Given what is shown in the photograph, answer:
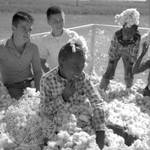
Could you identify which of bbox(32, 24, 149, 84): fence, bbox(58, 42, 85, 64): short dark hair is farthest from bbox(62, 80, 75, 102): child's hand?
bbox(32, 24, 149, 84): fence

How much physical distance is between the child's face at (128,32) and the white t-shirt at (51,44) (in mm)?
462

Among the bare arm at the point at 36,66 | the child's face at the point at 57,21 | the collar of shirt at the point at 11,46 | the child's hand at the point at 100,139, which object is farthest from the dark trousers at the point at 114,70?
the child's hand at the point at 100,139

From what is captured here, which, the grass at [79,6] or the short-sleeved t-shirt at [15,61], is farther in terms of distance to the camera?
the grass at [79,6]

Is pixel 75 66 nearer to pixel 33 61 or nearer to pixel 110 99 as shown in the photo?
pixel 33 61

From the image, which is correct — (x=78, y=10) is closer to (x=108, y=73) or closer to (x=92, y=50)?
(x=92, y=50)

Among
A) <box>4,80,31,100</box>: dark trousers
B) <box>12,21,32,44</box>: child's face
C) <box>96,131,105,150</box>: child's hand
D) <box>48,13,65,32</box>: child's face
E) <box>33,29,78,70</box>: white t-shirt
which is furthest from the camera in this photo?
<box>33,29,78,70</box>: white t-shirt

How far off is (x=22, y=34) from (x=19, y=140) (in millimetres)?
954

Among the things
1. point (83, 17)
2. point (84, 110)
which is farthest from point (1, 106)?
point (83, 17)

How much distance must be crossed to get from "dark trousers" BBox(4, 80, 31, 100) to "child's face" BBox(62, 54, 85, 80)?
3.46 ft

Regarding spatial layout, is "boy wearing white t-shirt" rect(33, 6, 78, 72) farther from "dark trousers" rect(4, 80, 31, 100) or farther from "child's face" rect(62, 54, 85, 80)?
"child's face" rect(62, 54, 85, 80)

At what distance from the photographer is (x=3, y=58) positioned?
3.30 meters

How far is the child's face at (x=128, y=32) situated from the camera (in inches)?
144

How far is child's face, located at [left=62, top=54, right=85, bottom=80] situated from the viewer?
225 centimetres

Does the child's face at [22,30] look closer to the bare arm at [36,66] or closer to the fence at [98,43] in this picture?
the bare arm at [36,66]
